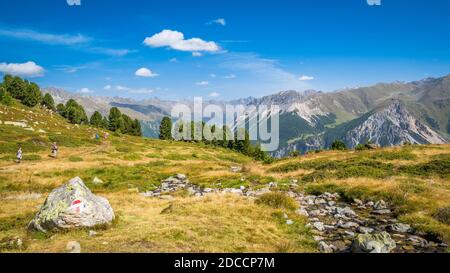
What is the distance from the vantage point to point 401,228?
17734 millimetres

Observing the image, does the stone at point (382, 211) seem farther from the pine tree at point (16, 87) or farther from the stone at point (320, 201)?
the pine tree at point (16, 87)

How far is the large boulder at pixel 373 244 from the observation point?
1339cm

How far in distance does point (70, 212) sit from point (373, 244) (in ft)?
43.9

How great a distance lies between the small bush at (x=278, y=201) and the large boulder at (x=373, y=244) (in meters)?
7.97

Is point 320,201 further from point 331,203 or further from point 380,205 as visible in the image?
point 380,205

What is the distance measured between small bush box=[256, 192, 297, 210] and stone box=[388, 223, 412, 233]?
6142mm

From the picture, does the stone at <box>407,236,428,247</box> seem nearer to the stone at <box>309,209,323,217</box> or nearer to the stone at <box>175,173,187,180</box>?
the stone at <box>309,209,323,217</box>

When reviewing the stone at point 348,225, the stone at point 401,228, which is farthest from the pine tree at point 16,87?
the stone at point 401,228

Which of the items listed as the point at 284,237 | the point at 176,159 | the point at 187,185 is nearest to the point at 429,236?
the point at 284,237

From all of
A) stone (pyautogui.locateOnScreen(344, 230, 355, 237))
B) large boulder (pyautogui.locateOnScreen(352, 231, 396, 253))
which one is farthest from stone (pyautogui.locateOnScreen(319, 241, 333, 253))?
stone (pyautogui.locateOnScreen(344, 230, 355, 237))

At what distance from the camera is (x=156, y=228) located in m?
16.5

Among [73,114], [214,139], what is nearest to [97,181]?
[214,139]
